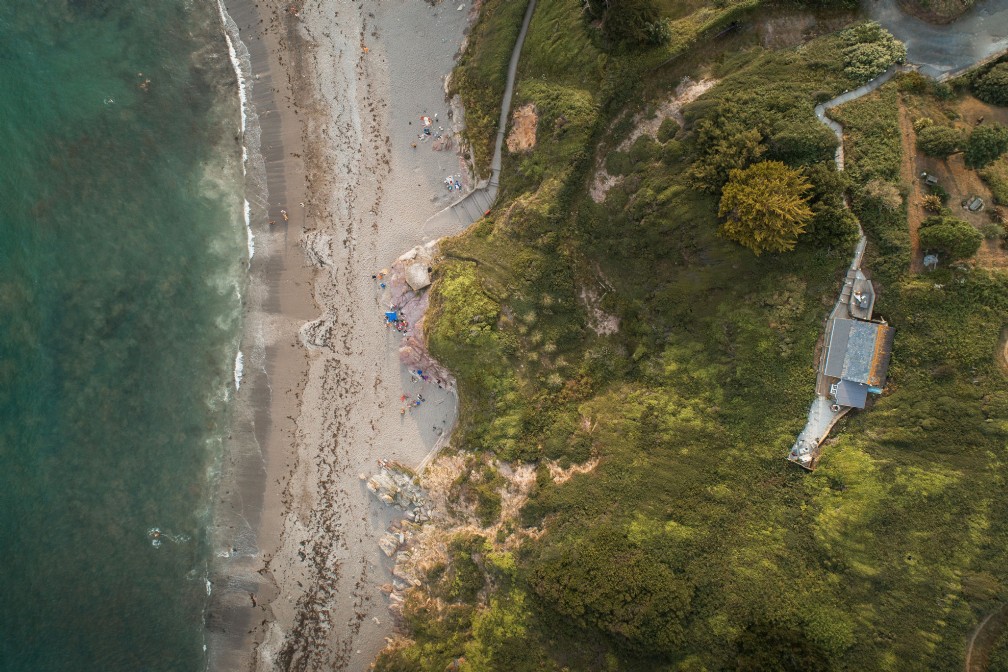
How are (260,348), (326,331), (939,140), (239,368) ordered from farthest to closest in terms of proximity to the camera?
(260,348) → (239,368) → (326,331) → (939,140)

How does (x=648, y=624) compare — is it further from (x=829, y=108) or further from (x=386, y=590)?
(x=829, y=108)

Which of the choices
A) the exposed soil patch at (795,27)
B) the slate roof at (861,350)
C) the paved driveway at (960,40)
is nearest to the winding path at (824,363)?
the slate roof at (861,350)

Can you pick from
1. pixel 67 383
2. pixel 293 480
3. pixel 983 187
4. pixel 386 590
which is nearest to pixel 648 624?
pixel 386 590

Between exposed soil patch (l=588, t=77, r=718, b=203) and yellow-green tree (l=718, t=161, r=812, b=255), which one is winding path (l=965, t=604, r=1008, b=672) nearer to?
yellow-green tree (l=718, t=161, r=812, b=255)

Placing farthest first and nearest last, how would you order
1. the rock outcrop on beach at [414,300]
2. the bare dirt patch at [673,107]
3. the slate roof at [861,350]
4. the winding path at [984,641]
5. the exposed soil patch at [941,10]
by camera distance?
the rock outcrop on beach at [414,300] → the bare dirt patch at [673,107] → the exposed soil patch at [941,10] → the slate roof at [861,350] → the winding path at [984,641]

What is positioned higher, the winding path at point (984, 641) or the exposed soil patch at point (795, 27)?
the exposed soil patch at point (795, 27)

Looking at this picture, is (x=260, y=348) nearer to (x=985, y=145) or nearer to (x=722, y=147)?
(x=722, y=147)

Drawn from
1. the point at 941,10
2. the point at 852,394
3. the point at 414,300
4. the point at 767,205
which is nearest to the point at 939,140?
the point at 941,10

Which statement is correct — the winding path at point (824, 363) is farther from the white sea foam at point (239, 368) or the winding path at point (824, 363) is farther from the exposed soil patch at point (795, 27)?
the white sea foam at point (239, 368)
